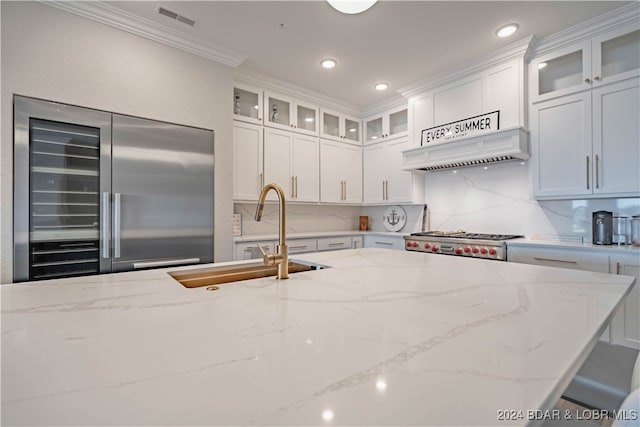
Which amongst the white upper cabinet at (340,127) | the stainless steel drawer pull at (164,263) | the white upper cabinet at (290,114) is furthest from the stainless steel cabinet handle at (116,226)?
the white upper cabinet at (340,127)

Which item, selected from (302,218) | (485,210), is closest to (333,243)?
(302,218)

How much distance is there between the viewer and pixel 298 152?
3646 millimetres

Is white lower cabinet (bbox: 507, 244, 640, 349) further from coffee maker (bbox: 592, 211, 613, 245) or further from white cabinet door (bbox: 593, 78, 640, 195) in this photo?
white cabinet door (bbox: 593, 78, 640, 195)

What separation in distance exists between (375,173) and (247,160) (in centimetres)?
177

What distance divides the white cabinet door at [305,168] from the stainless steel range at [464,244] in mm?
1265

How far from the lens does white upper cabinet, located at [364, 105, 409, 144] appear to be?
3916 millimetres

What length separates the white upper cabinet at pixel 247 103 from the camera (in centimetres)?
321

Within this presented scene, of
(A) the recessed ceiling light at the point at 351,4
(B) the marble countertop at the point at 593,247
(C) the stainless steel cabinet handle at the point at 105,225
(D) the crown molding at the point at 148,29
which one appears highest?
(D) the crown molding at the point at 148,29

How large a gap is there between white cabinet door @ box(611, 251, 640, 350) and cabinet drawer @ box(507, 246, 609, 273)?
0.07 meters

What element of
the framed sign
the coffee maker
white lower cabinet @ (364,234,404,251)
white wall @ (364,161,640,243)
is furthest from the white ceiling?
white lower cabinet @ (364,234,404,251)

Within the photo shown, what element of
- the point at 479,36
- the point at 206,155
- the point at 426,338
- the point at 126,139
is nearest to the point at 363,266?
the point at 426,338

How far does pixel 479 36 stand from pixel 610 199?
172 centimetres

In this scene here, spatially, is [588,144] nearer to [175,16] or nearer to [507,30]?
[507,30]

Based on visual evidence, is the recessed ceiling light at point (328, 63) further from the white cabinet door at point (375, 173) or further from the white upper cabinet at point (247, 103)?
the white cabinet door at point (375, 173)
